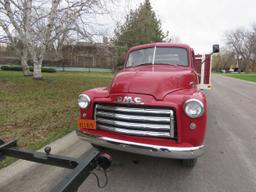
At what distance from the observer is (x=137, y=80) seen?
2.92 m

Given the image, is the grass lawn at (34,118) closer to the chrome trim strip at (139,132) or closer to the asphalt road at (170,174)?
the asphalt road at (170,174)

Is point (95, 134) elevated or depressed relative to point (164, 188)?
elevated

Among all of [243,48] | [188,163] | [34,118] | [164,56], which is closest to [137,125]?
[188,163]

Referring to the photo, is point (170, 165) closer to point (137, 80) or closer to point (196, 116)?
point (196, 116)

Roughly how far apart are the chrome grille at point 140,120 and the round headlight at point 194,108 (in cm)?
20

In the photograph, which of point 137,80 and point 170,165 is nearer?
point 137,80

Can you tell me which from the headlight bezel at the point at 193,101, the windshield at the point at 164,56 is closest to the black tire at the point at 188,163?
the headlight bezel at the point at 193,101

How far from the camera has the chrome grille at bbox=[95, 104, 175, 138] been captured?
2.54 meters

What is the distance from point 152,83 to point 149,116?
1.66 feet

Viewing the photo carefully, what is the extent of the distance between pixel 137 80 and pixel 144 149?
98 centimetres

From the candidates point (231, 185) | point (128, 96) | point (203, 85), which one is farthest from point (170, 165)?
point (203, 85)

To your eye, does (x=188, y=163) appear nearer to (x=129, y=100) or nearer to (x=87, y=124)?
(x=129, y=100)

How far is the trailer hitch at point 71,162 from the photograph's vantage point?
1.60 metres

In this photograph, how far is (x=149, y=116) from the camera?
2.59 metres
